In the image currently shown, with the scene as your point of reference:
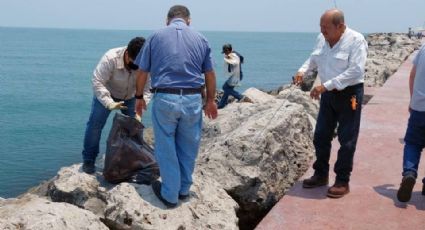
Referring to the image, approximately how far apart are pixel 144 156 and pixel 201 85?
1.10 meters

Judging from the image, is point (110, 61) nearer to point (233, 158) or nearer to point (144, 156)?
point (144, 156)

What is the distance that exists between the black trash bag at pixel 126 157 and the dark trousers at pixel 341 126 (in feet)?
5.30

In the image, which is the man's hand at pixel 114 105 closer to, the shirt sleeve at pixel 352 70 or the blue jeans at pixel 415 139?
the shirt sleeve at pixel 352 70

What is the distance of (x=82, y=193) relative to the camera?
200 inches

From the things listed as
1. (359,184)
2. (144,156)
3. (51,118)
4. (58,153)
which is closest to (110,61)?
(144,156)

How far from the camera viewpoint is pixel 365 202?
16.4 feet

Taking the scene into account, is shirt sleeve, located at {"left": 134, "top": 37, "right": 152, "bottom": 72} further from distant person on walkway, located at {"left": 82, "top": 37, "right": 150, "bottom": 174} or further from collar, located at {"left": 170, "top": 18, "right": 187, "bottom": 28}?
distant person on walkway, located at {"left": 82, "top": 37, "right": 150, "bottom": 174}

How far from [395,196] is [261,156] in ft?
4.34

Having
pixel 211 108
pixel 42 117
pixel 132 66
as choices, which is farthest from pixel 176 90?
pixel 42 117

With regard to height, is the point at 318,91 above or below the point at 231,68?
above

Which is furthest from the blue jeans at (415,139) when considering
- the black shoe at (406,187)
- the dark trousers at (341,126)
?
the dark trousers at (341,126)

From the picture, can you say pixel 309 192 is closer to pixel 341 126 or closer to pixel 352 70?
pixel 341 126

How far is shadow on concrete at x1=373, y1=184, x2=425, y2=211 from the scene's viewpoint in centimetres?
491

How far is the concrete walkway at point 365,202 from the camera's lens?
4.55 meters
